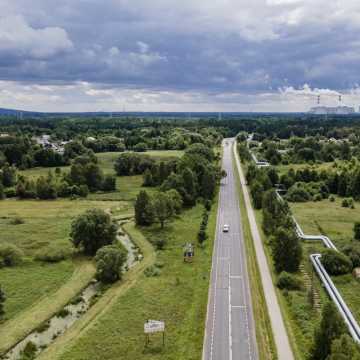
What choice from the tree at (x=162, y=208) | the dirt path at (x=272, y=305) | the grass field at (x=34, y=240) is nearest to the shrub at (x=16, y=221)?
the grass field at (x=34, y=240)

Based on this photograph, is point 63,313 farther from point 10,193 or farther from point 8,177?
point 8,177

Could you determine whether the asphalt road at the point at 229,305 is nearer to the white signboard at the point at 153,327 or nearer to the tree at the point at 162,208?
the white signboard at the point at 153,327

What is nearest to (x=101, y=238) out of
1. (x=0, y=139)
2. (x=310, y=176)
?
(x=310, y=176)

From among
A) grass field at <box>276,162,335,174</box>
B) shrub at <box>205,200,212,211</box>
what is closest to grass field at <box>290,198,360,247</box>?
shrub at <box>205,200,212,211</box>

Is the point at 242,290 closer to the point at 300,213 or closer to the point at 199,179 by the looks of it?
the point at 300,213

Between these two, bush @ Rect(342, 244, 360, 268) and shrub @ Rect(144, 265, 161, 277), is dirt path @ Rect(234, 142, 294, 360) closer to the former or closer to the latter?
bush @ Rect(342, 244, 360, 268)

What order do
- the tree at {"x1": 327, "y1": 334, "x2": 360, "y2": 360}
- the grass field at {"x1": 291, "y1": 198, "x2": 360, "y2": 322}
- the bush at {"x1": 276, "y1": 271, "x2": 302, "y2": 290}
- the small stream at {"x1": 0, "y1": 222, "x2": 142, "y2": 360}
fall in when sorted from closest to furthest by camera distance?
1. the tree at {"x1": 327, "y1": 334, "x2": 360, "y2": 360}
2. the small stream at {"x1": 0, "y1": 222, "x2": 142, "y2": 360}
3. the grass field at {"x1": 291, "y1": 198, "x2": 360, "y2": 322}
4. the bush at {"x1": 276, "y1": 271, "x2": 302, "y2": 290}
